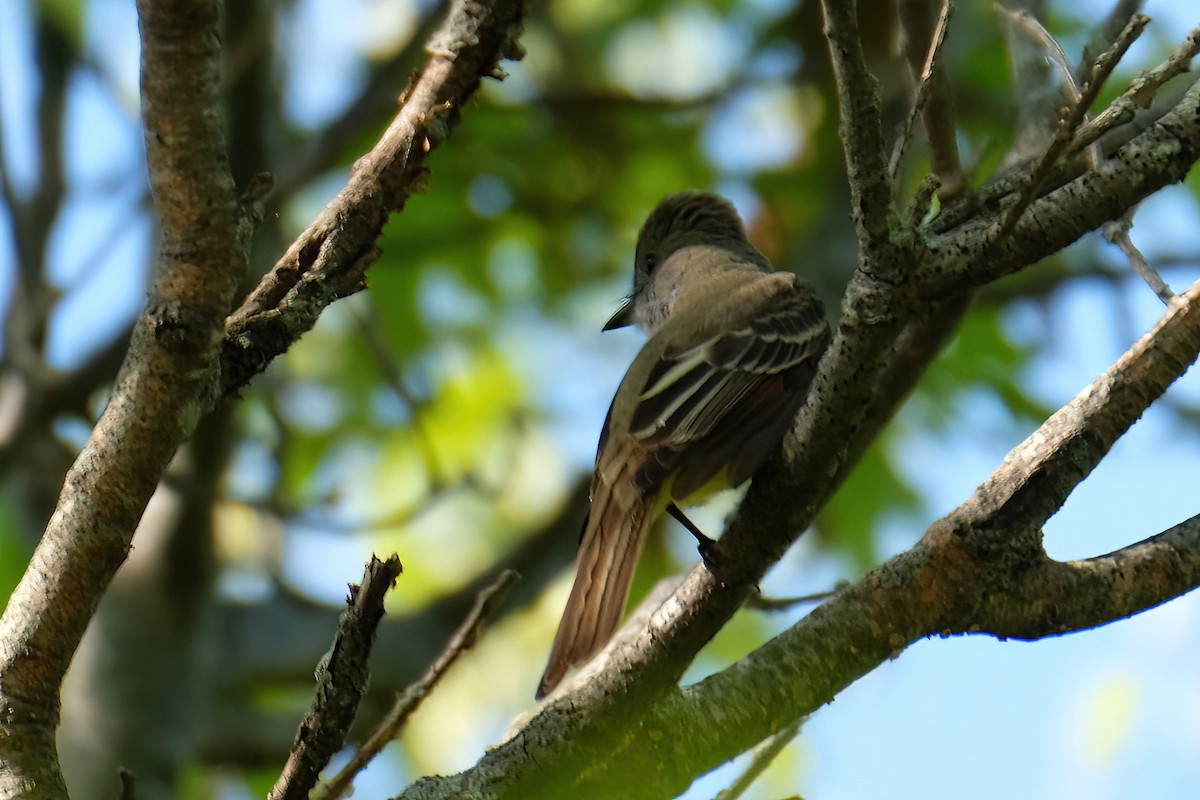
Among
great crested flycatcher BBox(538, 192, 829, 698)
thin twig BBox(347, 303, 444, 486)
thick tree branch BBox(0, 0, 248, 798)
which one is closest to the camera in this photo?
thick tree branch BBox(0, 0, 248, 798)

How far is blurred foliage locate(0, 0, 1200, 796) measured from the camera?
6988 millimetres

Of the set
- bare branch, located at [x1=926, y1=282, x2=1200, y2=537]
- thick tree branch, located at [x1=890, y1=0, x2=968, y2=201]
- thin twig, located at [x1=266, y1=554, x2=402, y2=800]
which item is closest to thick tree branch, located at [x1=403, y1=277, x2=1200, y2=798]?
bare branch, located at [x1=926, y1=282, x2=1200, y2=537]

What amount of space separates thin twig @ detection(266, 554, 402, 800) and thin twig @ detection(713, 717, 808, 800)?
2.96 feet

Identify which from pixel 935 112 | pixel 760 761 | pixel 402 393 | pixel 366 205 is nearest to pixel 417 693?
pixel 760 761

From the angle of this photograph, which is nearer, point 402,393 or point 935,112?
point 935,112

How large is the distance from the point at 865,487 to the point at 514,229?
2.62 m

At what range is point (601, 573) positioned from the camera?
409 centimetres

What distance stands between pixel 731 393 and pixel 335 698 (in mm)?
2137

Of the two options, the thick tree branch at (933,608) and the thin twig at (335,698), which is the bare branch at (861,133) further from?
the thin twig at (335,698)

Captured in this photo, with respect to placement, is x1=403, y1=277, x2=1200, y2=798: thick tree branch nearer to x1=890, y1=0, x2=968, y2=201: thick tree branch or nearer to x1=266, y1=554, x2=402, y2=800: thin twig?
x1=266, y1=554, x2=402, y2=800: thin twig

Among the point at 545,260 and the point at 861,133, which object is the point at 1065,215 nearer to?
the point at 861,133

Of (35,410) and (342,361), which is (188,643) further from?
(342,361)

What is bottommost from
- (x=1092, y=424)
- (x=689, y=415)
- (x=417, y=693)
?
(x=417, y=693)

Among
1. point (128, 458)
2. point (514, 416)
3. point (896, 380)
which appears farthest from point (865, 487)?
point (128, 458)
